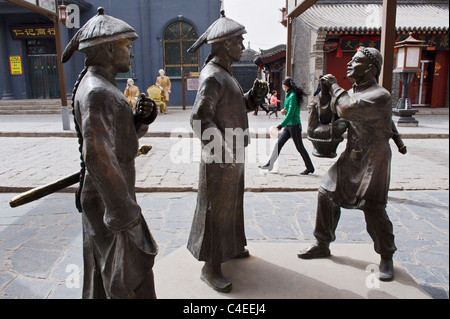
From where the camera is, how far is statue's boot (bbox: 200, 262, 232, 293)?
8.46ft

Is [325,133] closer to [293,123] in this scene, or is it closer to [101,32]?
[101,32]

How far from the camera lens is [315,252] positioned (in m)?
3.06

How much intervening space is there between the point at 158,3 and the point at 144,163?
13422 mm

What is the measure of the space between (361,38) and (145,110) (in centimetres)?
1621

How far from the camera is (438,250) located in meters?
3.51

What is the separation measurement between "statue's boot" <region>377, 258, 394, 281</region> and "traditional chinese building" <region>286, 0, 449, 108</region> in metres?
14.1

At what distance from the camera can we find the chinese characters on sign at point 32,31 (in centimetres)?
1736

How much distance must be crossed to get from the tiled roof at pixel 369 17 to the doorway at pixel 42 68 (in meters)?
12.5

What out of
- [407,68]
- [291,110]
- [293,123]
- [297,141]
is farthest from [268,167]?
[407,68]

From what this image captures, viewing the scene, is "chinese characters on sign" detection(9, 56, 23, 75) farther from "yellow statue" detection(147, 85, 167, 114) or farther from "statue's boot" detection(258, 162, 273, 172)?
"statue's boot" detection(258, 162, 273, 172)

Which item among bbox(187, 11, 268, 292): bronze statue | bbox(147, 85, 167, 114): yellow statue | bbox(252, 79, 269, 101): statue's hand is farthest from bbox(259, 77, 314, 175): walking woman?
bbox(147, 85, 167, 114): yellow statue

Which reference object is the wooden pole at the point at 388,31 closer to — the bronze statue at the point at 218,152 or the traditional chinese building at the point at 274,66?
the bronze statue at the point at 218,152

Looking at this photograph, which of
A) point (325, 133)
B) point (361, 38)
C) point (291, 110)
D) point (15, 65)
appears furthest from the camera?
point (15, 65)

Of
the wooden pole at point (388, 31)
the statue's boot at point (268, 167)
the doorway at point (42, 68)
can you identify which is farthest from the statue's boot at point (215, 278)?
the doorway at point (42, 68)
